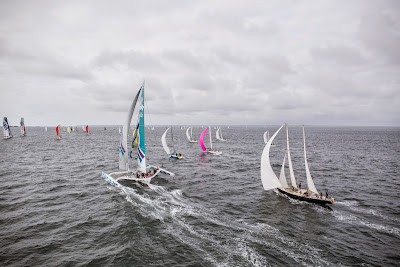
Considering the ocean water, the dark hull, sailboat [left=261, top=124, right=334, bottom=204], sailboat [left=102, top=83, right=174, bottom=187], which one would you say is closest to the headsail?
sailboat [left=102, top=83, right=174, bottom=187]

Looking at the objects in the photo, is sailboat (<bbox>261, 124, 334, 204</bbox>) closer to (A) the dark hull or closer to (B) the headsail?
(A) the dark hull

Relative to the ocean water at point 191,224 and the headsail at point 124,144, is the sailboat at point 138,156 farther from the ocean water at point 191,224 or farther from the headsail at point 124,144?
the ocean water at point 191,224

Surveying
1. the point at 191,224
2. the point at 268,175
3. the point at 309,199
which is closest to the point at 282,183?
the point at 268,175

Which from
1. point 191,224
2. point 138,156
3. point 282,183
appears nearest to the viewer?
point 191,224

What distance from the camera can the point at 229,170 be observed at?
44938mm

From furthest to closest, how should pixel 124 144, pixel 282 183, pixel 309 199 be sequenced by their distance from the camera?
pixel 124 144 < pixel 282 183 < pixel 309 199

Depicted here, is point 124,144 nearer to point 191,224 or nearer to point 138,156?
point 138,156

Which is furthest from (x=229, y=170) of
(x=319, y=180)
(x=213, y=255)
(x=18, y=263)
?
(x=18, y=263)

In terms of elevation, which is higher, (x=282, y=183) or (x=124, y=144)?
(x=124, y=144)

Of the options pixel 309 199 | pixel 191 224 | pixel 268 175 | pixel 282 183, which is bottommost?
pixel 191 224

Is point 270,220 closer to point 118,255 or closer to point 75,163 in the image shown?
point 118,255

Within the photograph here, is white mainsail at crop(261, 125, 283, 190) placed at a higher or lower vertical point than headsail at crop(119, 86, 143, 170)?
lower

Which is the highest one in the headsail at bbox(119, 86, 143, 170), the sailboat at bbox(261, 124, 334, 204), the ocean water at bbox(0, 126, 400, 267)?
the headsail at bbox(119, 86, 143, 170)

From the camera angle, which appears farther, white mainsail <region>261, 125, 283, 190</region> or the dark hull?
white mainsail <region>261, 125, 283, 190</region>
